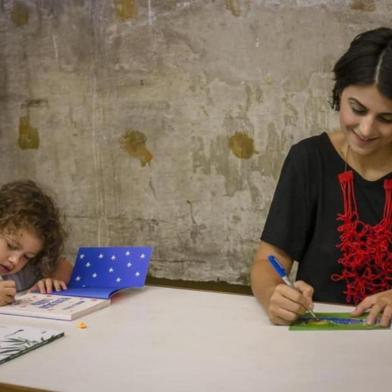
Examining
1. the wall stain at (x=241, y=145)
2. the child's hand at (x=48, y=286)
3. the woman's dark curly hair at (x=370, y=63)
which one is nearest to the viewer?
the woman's dark curly hair at (x=370, y=63)

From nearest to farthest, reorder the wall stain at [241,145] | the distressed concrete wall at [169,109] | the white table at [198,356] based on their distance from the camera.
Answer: the white table at [198,356] → the distressed concrete wall at [169,109] → the wall stain at [241,145]

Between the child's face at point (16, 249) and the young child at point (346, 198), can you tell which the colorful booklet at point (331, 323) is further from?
the child's face at point (16, 249)

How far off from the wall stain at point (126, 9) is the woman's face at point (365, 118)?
170 centimetres

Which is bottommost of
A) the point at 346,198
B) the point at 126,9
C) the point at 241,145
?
the point at 346,198

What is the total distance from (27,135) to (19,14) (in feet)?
2.14

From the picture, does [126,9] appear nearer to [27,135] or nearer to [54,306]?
[27,135]

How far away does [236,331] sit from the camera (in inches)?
50.6

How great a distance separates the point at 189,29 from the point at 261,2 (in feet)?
1.22

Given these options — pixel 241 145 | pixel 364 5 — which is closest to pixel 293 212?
pixel 241 145

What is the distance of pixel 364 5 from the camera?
266 cm

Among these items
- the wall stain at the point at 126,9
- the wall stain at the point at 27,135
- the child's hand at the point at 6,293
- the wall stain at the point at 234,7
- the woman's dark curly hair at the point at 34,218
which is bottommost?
the child's hand at the point at 6,293

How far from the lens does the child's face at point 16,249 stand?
1.84 metres

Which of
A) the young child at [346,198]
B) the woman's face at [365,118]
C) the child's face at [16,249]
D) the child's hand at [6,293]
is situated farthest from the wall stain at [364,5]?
the child's hand at [6,293]

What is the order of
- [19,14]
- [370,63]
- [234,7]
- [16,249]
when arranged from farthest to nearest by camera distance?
[19,14] → [234,7] → [16,249] → [370,63]
